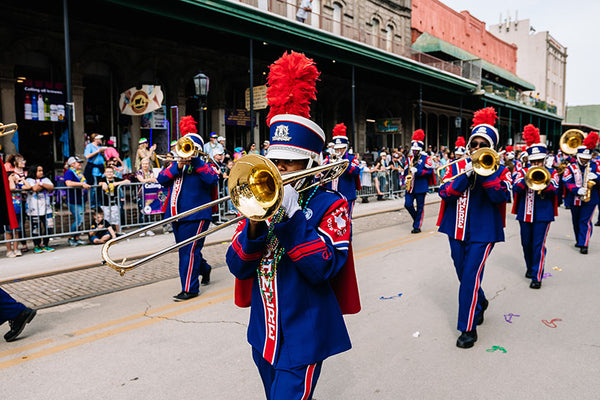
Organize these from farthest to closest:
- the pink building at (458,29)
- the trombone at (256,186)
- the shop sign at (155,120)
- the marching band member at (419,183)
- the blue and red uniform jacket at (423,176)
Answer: the pink building at (458,29)
the shop sign at (155,120)
the blue and red uniform jacket at (423,176)
the marching band member at (419,183)
the trombone at (256,186)

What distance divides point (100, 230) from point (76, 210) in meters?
0.57

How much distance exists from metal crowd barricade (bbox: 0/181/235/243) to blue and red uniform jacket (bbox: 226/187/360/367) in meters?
5.28

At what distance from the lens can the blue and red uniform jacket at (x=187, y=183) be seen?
5816mm

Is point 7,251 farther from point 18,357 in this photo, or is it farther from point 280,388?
point 280,388

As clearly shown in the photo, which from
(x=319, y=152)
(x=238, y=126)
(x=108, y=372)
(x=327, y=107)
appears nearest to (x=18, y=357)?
(x=108, y=372)

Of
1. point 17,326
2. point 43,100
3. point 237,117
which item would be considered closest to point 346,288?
point 17,326

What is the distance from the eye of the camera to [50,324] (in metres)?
4.95

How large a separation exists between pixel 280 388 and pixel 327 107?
74.7 ft

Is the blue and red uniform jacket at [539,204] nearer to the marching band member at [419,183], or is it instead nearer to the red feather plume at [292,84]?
the marching band member at [419,183]

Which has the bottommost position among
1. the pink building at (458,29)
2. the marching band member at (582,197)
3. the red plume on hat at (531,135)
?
the marching band member at (582,197)

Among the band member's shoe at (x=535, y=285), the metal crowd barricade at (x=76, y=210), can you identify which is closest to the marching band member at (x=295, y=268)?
the band member's shoe at (x=535, y=285)

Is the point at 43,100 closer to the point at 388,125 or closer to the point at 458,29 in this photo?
the point at 388,125

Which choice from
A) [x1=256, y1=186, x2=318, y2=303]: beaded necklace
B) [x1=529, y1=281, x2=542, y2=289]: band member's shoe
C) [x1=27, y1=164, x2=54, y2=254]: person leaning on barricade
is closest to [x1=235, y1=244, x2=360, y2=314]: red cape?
[x1=256, y1=186, x2=318, y2=303]: beaded necklace

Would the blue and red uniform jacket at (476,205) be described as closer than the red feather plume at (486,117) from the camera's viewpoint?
Yes
